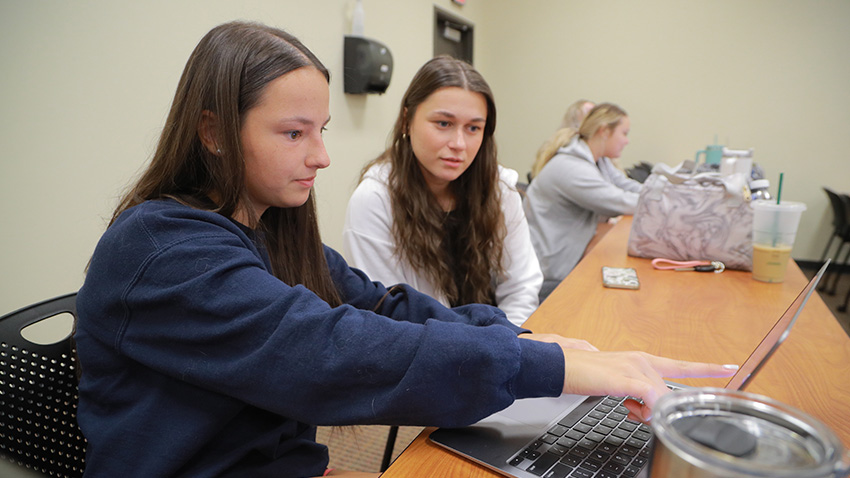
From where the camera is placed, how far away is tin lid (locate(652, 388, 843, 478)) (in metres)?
0.28

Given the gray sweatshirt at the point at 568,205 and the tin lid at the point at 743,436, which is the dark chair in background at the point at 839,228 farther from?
the tin lid at the point at 743,436

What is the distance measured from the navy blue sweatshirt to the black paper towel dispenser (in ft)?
7.31

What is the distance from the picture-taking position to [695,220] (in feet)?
5.16

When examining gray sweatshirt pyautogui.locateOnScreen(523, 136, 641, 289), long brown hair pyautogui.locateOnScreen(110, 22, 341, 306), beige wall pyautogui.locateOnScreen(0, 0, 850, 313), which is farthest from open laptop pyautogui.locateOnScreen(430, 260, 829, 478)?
gray sweatshirt pyautogui.locateOnScreen(523, 136, 641, 289)

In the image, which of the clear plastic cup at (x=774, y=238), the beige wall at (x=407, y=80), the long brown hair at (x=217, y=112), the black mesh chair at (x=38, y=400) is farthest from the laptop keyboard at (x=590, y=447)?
the beige wall at (x=407, y=80)

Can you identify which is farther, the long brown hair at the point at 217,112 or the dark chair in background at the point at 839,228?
the dark chair in background at the point at 839,228

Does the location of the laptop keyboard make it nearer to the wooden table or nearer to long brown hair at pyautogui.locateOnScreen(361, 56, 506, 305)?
the wooden table

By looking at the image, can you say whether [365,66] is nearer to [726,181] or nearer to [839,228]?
[726,181]

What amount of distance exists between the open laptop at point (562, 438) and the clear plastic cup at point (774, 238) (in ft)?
2.93

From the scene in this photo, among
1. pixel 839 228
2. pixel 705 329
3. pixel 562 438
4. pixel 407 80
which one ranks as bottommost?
pixel 839 228

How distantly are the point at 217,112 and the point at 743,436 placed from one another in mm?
673

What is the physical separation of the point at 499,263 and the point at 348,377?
1.04 metres

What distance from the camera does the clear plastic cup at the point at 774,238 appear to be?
139cm

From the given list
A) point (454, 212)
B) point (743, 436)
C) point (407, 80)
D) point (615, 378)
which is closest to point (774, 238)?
point (454, 212)
